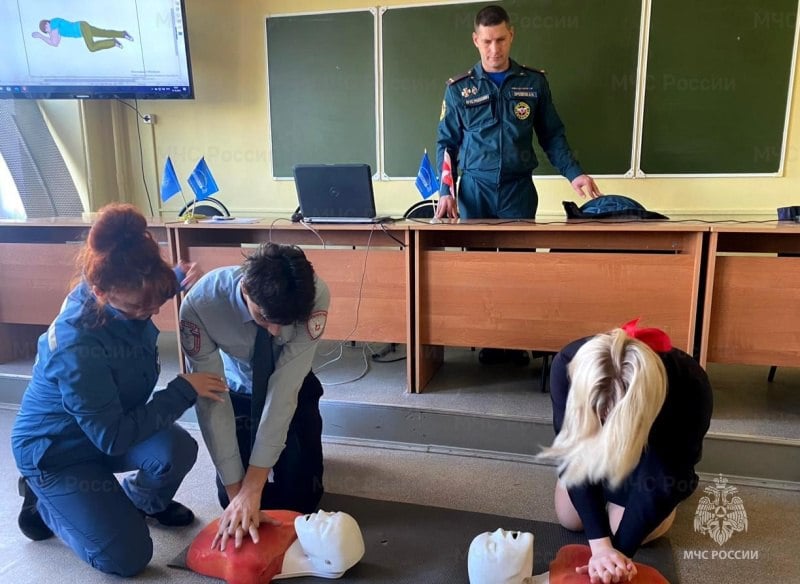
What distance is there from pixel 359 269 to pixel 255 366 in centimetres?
80

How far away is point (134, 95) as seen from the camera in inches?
149

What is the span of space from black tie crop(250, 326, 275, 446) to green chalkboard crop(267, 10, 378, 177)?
2477 mm

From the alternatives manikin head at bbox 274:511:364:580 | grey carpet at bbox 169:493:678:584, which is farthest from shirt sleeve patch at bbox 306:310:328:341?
grey carpet at bbox 169:493:678:584

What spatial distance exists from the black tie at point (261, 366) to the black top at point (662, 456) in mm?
761

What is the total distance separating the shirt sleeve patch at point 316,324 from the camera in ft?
4.94

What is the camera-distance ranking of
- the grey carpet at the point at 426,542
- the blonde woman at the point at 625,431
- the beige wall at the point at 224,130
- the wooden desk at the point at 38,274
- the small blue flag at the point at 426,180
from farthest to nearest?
the beige wall at the point at 224,130
the small blue flag at the point at 426,180
the wooden desk at the point at 38,274
the grey carpet at the point at 426,542
the blonde woman at the point at 625,431

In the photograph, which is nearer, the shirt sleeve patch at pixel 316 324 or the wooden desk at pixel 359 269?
the shirt sleeve patch at pixel 316 324

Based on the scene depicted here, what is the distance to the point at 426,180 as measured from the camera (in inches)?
141

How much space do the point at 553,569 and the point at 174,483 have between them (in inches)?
41.2

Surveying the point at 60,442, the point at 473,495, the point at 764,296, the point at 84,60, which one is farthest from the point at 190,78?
the point at 764,296

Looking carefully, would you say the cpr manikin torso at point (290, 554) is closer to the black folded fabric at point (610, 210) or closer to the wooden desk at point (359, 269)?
the wooden desk at point (359, 269)

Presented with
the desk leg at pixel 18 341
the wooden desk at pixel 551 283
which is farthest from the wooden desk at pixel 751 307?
the desk leg at pixel 18 341

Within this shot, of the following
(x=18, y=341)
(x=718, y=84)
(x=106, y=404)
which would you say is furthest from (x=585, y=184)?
(x=18, y=341)

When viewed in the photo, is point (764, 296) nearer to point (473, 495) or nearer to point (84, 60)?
point (473, 495)
